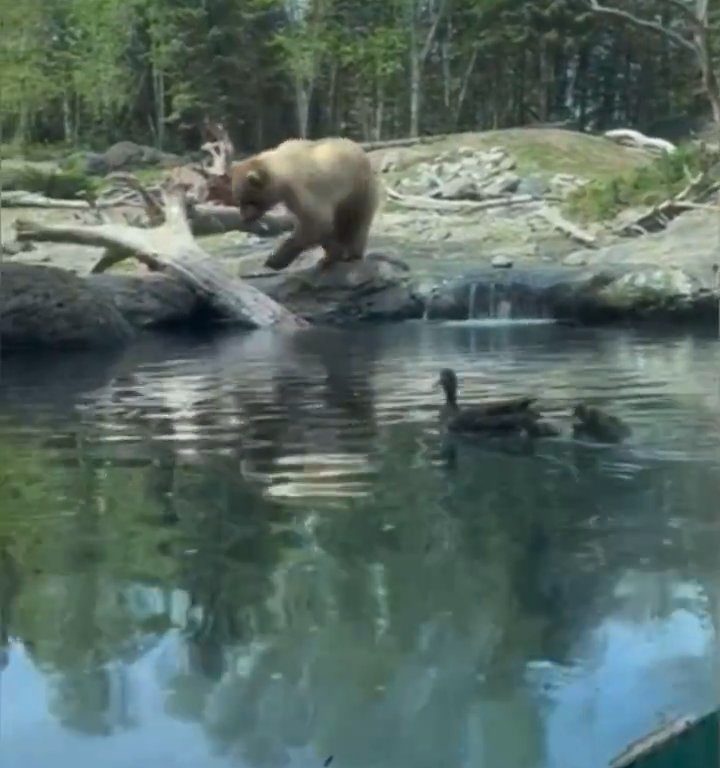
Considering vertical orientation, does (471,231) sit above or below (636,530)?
above

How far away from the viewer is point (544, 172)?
228 inches

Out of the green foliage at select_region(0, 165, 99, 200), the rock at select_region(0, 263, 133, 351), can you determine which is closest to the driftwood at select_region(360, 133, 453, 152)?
the green foliage at select_region(0, 165, 99, 200)

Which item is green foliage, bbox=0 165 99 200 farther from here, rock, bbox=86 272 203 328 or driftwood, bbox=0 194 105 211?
rock, bbox=86 272 203 328

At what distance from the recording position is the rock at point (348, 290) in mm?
6363

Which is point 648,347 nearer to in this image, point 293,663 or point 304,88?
point 304,88

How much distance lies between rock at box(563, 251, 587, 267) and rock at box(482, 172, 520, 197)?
0.35 metres

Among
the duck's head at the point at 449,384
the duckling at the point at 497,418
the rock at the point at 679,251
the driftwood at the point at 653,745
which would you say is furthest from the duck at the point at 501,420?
the driftwood at the point at 653,745

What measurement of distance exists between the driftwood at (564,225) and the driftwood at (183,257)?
3.55 feet

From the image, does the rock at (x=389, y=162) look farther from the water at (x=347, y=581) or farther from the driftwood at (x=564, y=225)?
the water at (x=347, y=581)

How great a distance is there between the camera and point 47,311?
605cm

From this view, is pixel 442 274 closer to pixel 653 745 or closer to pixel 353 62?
pixel 353 62

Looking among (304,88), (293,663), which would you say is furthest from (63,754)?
(304,88)

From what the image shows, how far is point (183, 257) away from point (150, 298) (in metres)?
0.25

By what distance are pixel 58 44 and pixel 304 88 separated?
872 mm
